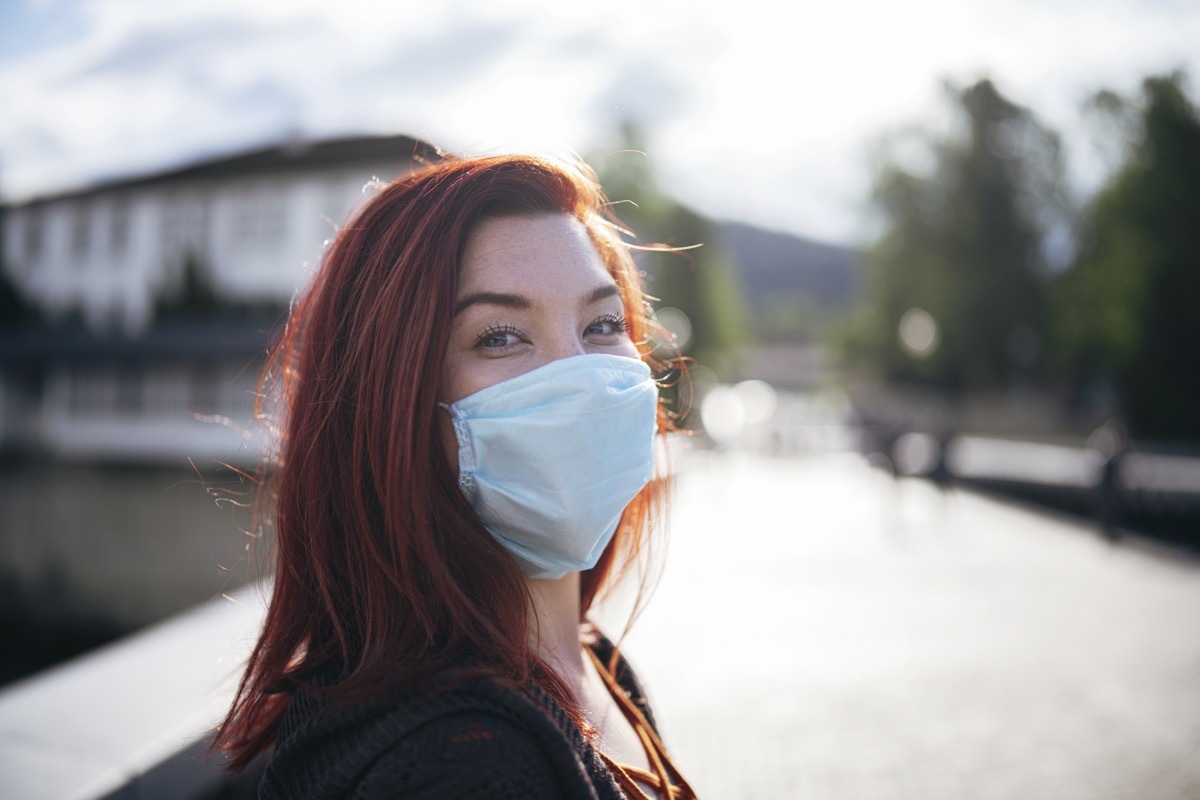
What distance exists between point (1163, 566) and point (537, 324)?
42.3ft

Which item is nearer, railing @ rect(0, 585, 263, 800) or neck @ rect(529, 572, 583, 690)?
neck @ rect(529, 572, 583, 690)

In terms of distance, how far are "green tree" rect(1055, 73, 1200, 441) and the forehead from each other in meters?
32.0

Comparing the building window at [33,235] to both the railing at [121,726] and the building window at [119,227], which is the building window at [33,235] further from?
the railing at [121,726]

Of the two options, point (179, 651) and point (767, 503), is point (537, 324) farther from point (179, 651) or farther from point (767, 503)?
point (767, 503)

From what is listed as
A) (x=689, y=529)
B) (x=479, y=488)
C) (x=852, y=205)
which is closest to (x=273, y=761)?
(x=479, y=488)

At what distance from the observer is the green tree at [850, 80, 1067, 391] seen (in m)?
33.2

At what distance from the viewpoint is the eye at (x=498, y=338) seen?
4.47 ft

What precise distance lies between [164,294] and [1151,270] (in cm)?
3511

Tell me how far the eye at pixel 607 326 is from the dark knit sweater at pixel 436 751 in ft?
2.24

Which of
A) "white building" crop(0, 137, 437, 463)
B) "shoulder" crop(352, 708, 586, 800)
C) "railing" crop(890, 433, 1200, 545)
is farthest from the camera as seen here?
"white building" crop(0, 137, 437, 463)

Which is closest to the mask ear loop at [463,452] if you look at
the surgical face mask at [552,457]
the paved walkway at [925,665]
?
the surgical face mask at [552,457]

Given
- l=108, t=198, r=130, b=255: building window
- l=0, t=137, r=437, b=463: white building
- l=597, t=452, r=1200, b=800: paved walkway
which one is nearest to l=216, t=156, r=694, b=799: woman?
l=597, t=452, r=1200, b=800: paved walkway

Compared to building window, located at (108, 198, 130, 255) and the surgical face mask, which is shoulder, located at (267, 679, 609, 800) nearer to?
the surgical face mask

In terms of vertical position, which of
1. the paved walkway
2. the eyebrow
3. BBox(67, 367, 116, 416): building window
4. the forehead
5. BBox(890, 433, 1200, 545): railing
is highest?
the forehead
